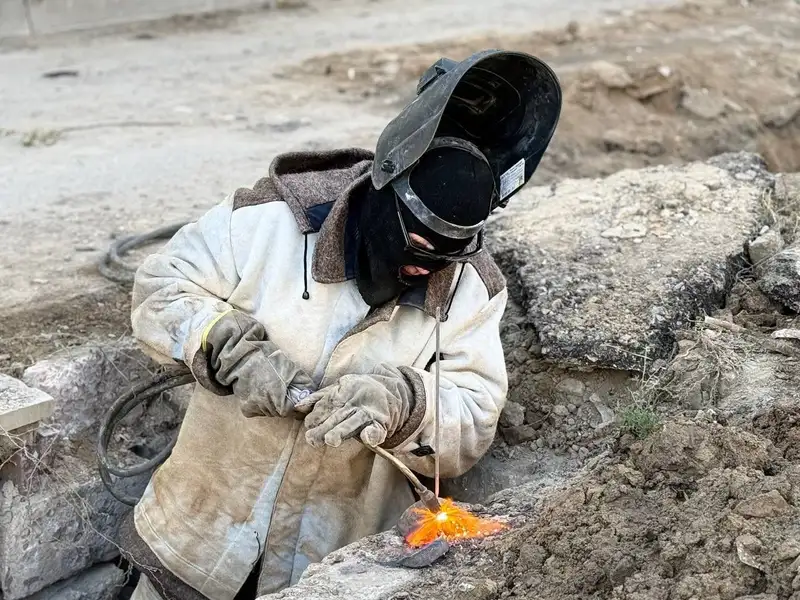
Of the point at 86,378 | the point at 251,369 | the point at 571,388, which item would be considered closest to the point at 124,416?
the point at 86,378

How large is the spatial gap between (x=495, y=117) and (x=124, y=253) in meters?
2.45

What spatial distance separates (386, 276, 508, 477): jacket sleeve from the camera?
Result: 3.28m

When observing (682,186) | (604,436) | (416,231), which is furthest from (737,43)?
(416,231)

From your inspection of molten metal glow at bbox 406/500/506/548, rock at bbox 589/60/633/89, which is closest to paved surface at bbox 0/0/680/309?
rock at bbox 589/60/633/89

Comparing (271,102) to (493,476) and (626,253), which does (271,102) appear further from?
(493,476)

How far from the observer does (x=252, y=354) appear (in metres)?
3.19

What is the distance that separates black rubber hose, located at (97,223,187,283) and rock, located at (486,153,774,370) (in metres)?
1.64

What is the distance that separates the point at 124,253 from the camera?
4891 mm

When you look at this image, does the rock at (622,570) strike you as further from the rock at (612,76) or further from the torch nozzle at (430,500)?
the rock at (612,76)

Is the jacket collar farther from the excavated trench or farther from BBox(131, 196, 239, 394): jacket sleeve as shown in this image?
the excavated trench

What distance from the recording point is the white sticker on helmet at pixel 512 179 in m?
3.01

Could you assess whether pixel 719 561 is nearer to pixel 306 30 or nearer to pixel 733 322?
pixel 733 322

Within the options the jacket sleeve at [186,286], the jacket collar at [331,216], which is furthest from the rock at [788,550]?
the jacket sleeve at [186,286]

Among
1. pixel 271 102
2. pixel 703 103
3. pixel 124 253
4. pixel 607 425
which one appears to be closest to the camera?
pixel 607 425
